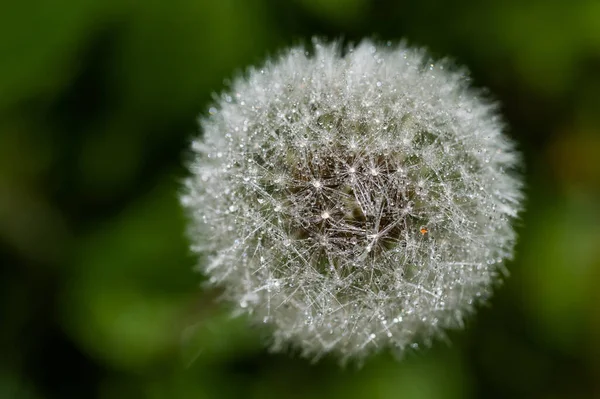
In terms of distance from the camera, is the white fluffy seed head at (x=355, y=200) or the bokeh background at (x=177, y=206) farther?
the bokeh background at (x=177, y=206)

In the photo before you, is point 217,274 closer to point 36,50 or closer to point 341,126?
point 341,126

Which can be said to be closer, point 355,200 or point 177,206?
point 355,200

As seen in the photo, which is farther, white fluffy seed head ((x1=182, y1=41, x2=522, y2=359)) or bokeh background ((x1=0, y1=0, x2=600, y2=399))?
bokeh background ((x1=0, y1=0, x2=600, y2=399))

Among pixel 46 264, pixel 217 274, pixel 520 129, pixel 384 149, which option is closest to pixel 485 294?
pixel 384 149

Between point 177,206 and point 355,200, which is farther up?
point 177,206
